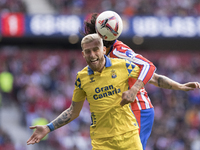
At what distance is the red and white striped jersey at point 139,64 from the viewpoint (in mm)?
4117

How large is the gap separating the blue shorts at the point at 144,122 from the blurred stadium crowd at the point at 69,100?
7182 mm

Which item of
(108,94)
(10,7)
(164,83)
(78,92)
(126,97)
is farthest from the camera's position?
(10,7)

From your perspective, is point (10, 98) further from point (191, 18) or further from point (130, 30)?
point (191, 18)

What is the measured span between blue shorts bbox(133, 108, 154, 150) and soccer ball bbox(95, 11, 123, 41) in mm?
1026

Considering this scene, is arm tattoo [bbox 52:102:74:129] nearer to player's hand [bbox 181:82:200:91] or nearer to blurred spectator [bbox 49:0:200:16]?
player's hand [bbox 181:82:200:91]

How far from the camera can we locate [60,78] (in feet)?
49.3

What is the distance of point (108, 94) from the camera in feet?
13.1

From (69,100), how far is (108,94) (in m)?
9.69

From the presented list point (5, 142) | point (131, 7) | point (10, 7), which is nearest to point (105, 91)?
point (5, 142)

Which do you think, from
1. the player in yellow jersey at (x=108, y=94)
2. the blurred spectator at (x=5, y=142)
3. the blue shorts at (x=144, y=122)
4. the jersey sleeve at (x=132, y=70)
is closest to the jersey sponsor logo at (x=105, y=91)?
the player in yellow jersey at (x=108, y=94)

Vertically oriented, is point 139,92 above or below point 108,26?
below

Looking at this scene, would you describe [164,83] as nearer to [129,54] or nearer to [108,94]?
[129,54]

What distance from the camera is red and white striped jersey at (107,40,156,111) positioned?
13.5 ft

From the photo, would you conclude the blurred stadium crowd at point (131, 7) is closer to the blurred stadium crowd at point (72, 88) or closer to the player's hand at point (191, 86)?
the blurred stadium crowd at point (72, 88)
